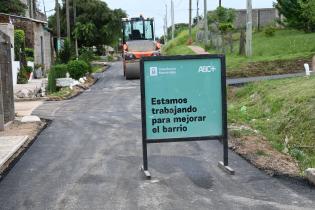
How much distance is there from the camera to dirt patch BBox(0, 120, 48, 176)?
10508 mm

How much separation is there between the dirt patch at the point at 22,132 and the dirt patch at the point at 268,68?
13213mm

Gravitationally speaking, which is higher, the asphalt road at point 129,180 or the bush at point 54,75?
the bush at point 54,75

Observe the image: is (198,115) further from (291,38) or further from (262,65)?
(291,38)

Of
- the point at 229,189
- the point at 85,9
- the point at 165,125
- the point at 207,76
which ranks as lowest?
the point at 229,189

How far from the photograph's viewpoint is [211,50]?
47.2 meters

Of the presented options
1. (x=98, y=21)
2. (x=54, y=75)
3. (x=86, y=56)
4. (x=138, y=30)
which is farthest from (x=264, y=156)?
(x=98, y=21)

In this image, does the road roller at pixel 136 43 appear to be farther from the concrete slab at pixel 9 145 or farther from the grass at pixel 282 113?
the concrete slab at pixel 9 145

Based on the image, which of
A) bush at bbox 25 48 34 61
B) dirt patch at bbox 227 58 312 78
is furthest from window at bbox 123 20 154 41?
dirt patch at bbox 227 58 312 78

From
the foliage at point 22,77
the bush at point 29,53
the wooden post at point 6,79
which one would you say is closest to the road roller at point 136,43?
the foliage at point 22,77

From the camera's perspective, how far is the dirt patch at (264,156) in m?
9.18

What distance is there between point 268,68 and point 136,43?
345 inches

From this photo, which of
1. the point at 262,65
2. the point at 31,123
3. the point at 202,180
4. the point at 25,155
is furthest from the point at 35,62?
the point at 202,180

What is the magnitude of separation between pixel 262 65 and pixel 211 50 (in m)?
18.8

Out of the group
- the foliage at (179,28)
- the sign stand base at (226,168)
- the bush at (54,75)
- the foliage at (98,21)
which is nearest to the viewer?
the sign stand base at (226,168)
